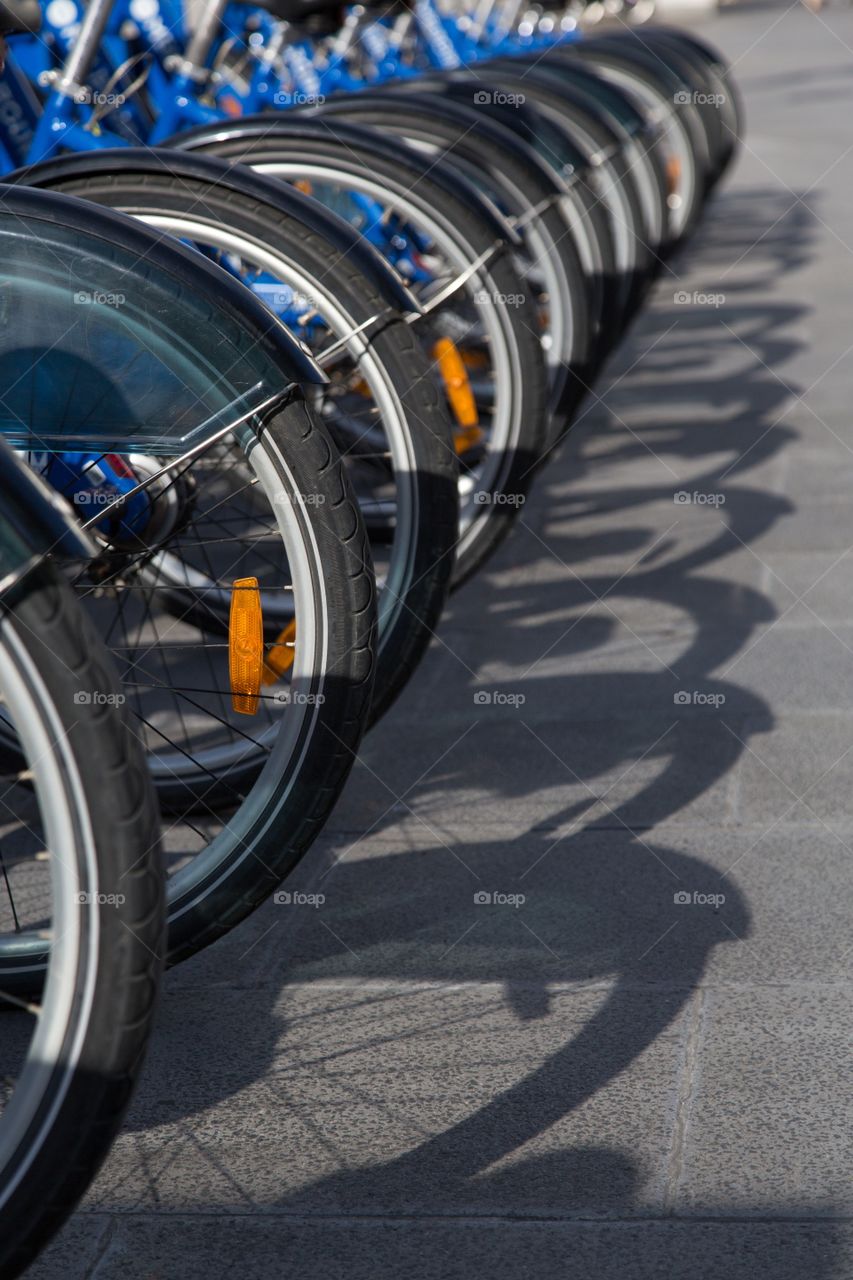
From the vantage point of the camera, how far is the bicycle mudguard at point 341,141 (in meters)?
3.37

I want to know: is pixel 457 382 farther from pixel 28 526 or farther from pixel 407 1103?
pixel 28 526

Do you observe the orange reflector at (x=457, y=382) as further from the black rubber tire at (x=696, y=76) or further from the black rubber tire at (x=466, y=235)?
the black rubber tire at (x=696, y=76)

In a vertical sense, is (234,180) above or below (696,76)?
above

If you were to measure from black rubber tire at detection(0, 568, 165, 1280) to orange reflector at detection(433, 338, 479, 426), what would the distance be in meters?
2.44

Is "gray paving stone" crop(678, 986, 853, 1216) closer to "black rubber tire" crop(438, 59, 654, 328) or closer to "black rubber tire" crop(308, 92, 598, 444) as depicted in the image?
"black rubber tire" crop(308, 92, 598, 444)

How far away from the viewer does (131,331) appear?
2.26m

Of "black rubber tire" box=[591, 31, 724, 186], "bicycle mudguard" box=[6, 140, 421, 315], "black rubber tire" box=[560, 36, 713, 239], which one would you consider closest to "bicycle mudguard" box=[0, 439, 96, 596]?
"bicycle mudguard" box=[6, 140, 421, 315]

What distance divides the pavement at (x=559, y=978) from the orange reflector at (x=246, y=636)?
52 cm

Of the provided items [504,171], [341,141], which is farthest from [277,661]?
[504,171]

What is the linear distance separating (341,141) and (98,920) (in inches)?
88.8

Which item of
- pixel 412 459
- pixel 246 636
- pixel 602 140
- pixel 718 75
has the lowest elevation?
pixel 718 75

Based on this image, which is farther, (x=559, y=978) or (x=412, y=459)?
(x=412, y=459)

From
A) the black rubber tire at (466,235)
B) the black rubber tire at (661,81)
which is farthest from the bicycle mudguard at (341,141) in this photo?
the black rubber tire at (661,81)

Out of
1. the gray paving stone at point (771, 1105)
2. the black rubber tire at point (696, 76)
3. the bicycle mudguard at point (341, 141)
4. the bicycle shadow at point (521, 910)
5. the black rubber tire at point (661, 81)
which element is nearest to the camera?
the gray paving stone at point (771, 1105)
